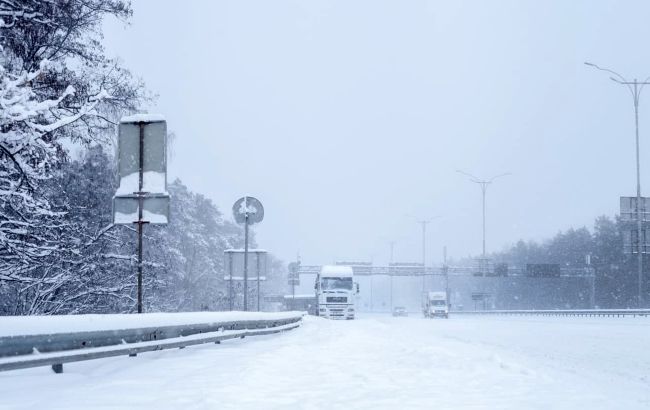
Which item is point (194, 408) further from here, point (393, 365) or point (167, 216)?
point (167, 216)

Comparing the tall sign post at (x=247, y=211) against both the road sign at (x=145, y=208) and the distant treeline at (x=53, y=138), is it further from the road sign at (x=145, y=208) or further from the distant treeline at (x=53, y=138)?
the road sign at (x=145, y=208)

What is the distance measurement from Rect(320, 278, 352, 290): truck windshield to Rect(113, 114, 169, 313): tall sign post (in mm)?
38807

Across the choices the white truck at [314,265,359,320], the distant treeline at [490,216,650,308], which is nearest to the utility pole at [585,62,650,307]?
the white truck at [314,265,359,320]

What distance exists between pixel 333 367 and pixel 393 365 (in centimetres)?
99

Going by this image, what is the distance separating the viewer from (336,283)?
5416 centimetres

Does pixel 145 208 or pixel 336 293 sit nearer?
pixel 145 208

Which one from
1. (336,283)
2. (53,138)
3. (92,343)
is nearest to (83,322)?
(92,343)

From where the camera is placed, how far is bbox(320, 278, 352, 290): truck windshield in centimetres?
5375

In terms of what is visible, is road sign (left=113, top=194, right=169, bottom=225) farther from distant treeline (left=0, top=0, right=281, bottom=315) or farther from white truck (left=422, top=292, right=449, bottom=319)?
white truck (left=422, top=292, right=449, bottom=319)

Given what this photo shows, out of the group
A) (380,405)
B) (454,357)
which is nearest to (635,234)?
(454,357)

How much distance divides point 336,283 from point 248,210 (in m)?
25.2

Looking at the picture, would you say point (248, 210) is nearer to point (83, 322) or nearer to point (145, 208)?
point (145, 208)

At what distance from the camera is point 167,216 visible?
15195mm

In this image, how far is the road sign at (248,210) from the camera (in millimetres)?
29719
